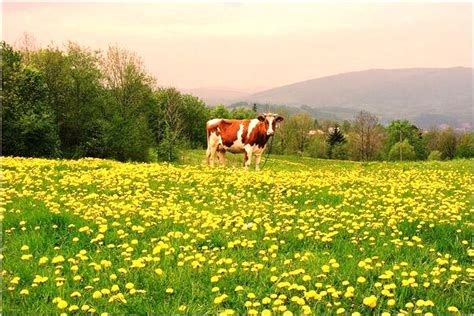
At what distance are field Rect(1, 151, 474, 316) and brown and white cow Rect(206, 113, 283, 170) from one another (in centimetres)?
1100

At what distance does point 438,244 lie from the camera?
329 inches

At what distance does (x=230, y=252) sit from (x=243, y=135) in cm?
1772

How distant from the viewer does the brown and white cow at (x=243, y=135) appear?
24031 millimetres

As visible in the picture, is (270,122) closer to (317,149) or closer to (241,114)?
(241,114)

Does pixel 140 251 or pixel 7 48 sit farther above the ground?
pixel 7 48

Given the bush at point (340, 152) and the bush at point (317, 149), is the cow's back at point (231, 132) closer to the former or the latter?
the bush at point (317, 149)

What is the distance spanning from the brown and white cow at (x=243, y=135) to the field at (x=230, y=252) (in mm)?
10996

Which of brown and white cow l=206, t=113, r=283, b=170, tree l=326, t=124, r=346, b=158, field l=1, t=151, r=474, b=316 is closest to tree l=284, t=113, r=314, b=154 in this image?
tree l=326, t=124, r=346, b=158

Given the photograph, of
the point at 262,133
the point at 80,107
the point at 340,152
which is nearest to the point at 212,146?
the point at 262,133

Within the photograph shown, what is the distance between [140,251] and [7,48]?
159 feet

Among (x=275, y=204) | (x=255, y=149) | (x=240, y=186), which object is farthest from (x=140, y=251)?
(x=255, y=149)

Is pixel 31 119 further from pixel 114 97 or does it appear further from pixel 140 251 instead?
pixel 140 251

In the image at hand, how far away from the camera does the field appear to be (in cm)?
580

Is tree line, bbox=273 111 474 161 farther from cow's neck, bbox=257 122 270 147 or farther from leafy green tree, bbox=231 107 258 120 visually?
cow's neck, bbox=257 122 270 147
